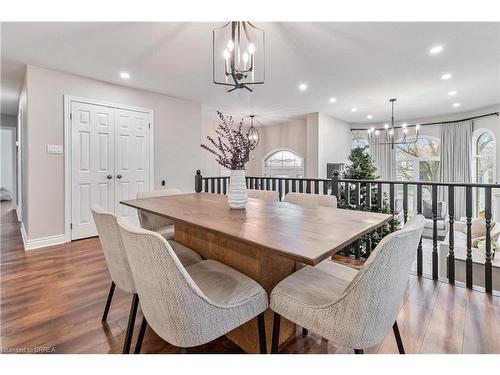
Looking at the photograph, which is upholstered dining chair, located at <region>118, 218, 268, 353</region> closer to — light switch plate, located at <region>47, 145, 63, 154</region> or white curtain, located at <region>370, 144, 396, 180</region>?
light switch plate, located at <region>47, 145, 63, 154</region>

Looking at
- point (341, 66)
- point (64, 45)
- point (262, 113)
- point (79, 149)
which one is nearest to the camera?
point (64, 45)

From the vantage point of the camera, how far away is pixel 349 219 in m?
1.43

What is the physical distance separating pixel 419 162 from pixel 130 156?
292 inches

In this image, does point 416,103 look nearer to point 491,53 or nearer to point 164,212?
point 491,53

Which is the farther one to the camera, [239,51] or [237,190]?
[239,51]

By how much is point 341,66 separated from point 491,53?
1.65m

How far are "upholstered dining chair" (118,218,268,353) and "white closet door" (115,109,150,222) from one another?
11.0ft

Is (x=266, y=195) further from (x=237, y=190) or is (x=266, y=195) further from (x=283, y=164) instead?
(x=283, y=164)

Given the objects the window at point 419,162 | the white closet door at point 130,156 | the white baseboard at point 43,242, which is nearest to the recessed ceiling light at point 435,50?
the white closet door at point 130,156

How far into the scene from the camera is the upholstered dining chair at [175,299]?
912mm

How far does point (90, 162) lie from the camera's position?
147 inches

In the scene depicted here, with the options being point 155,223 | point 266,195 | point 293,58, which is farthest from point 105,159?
point 293,58

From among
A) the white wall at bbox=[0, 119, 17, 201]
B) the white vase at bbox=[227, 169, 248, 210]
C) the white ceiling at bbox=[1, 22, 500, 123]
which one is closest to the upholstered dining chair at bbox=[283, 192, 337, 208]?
the white vase at bbox=[227, 169, 248, 210]
